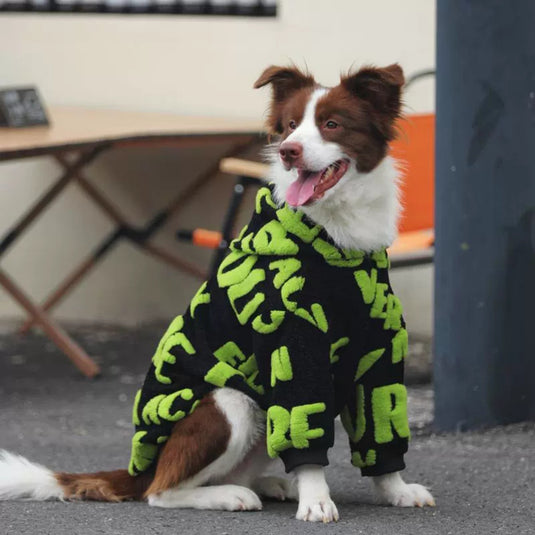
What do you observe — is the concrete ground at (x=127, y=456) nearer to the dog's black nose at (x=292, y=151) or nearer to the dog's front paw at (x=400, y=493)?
the dog's front paw at (x=400, y=493)

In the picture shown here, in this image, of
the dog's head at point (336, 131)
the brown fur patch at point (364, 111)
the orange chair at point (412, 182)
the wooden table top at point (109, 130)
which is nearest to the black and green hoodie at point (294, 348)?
the dog's head at point (336, 131)

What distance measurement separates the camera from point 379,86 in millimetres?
3643

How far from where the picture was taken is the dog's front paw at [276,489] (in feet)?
13.3

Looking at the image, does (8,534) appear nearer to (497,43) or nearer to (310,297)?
(310,297)

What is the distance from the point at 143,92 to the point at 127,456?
10.1 feet

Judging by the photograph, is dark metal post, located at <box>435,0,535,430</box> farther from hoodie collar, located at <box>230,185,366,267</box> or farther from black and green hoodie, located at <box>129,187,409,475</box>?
hoodie collar, located at <box>230,185,366,267</box>

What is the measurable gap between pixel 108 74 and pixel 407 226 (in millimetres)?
2285

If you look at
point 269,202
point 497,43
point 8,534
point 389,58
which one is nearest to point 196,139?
point 389,58

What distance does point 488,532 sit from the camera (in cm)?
366

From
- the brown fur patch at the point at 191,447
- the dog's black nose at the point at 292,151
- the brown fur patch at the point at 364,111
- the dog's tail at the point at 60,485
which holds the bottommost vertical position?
the dog's tail at the point at 60,485

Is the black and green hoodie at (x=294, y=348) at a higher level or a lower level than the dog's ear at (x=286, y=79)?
lower

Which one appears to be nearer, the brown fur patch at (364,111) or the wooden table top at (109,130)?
the brown fur patch at (364,111)

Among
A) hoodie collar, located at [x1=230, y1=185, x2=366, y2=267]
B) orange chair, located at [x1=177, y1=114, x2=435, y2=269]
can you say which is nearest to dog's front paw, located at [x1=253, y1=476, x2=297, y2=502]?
hoodie collar, located at [x1=230, y1=185, x2=366, y2=267]

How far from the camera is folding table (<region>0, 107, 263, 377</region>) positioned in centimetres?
594
